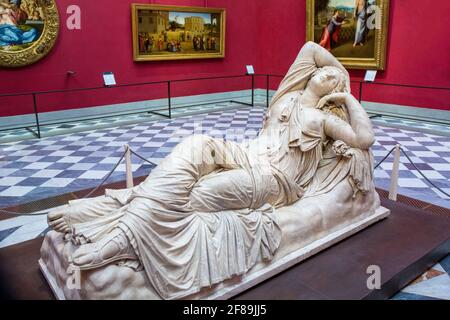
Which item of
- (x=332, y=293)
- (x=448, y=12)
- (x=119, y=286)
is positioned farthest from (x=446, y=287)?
(x=448, y=12)

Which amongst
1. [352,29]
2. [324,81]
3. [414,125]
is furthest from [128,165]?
[352,29]

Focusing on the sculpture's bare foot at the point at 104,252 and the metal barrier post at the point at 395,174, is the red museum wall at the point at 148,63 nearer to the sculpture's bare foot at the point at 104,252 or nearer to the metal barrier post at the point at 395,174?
the metal barrier post at the point at 395,174

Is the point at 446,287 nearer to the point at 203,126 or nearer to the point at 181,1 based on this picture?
the point at 203,126

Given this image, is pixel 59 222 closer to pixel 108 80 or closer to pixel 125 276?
pixel 125 276

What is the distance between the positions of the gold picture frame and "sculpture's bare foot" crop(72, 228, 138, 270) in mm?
7620

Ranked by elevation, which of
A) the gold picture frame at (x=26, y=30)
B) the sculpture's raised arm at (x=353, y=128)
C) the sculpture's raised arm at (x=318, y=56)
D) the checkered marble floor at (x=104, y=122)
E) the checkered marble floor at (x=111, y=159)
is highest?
the gold picture frame at (x=26, y=30)

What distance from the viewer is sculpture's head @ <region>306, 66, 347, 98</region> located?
3867 millimetres

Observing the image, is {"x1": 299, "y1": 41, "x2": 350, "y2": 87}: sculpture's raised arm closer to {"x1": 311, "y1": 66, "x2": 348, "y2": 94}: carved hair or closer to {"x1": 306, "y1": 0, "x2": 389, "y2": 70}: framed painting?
{"x1": 311, "y1": 66, "x2": 348, "y2": 94}: carved hair

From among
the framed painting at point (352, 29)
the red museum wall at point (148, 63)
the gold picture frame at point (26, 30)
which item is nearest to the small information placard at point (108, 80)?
the red museum wall at point (148, 63)

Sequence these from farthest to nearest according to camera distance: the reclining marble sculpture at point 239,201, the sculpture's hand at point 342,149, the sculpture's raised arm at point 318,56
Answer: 1. the sculpture's raised arm at point 318,56
2. the sculpture's hand at point 342,149
3. the reclining marble sculpture at point 239,201

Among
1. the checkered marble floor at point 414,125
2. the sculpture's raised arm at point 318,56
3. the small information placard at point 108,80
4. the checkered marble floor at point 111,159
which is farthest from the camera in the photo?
the small information placard at point 108,80

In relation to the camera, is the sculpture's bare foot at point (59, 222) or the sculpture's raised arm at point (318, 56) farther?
the sculpture's raised arm at point (318, 56)

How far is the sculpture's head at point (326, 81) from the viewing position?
12.7ft

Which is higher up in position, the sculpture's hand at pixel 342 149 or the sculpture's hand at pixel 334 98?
the sculpture's hand at pixel 334 98
